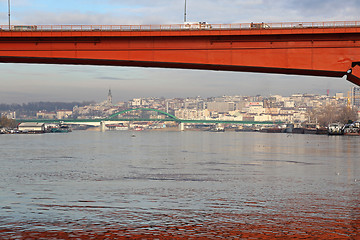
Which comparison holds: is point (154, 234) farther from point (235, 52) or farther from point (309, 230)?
point (235, 52)

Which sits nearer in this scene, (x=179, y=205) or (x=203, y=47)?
(x=179, y=205)

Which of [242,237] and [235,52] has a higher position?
[235,52]

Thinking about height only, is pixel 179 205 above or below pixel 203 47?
below

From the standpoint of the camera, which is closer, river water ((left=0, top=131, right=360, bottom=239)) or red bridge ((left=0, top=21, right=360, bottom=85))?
river water ((left=0, top=131, right=360, bottom=239))

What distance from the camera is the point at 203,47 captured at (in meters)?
42.9

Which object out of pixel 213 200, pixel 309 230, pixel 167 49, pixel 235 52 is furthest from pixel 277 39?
pixel 309 230

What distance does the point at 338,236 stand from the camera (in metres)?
20.3

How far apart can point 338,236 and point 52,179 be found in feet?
87.1

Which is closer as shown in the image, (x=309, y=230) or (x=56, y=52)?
(x=309, y=230)

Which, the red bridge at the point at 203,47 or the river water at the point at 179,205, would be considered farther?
the red bridge at the point at 203,47

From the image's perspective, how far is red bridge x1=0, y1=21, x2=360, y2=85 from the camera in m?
41.4

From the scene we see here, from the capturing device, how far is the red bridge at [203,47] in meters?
41.4

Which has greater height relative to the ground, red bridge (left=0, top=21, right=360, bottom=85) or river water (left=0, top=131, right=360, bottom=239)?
red bridge (left=0, top=21, right=360, bottom=85)

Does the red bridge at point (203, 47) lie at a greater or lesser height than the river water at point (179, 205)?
greater
